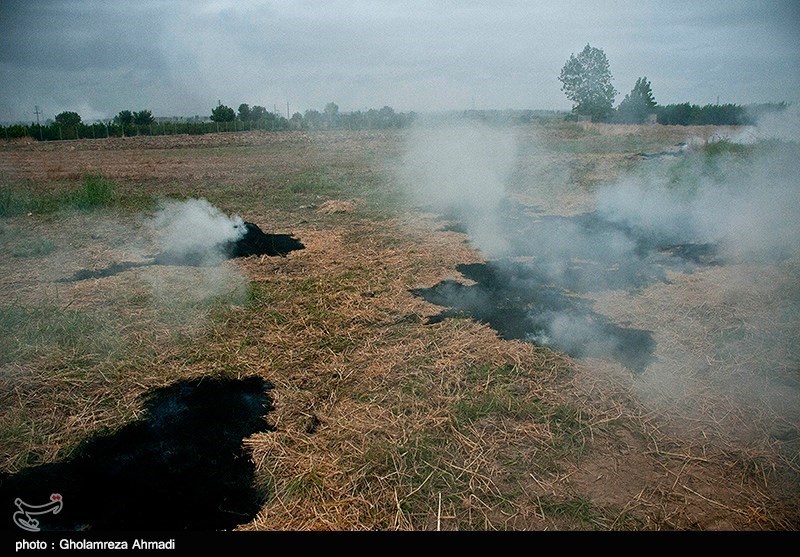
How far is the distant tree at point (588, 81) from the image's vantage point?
60.6m

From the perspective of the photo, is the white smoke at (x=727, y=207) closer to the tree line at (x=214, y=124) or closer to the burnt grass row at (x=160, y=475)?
the burnt grass row at (x=160, y=475)

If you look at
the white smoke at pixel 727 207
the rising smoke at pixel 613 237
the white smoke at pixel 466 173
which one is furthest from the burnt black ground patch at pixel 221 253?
the white smoke at pixel 727 207

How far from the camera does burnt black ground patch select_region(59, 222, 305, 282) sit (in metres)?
8.20

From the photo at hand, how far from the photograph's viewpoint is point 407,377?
483 centimetres

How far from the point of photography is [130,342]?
5.59 metres

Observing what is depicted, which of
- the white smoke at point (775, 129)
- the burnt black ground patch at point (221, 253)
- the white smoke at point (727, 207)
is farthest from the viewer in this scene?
the white smoke at point (775, 129)

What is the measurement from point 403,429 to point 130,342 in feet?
13.2

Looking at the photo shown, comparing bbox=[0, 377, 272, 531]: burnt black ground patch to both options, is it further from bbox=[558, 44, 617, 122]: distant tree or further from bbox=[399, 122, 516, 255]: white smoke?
bbox=[558, 44, 617, 122]: distant tree

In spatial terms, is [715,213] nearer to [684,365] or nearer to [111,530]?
[684,365]

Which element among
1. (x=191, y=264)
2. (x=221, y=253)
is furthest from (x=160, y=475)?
(x=221, y=253)

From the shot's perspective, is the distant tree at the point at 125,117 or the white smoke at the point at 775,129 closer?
the white smoke at the point at 775,129

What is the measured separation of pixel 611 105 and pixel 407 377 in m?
67.7

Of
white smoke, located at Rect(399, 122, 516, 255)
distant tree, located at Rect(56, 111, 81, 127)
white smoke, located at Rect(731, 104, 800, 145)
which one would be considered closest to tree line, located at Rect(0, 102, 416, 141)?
distant tree, located at Rect(56, 111, 81, 127)

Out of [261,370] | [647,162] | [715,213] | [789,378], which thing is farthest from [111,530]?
[647,162]
